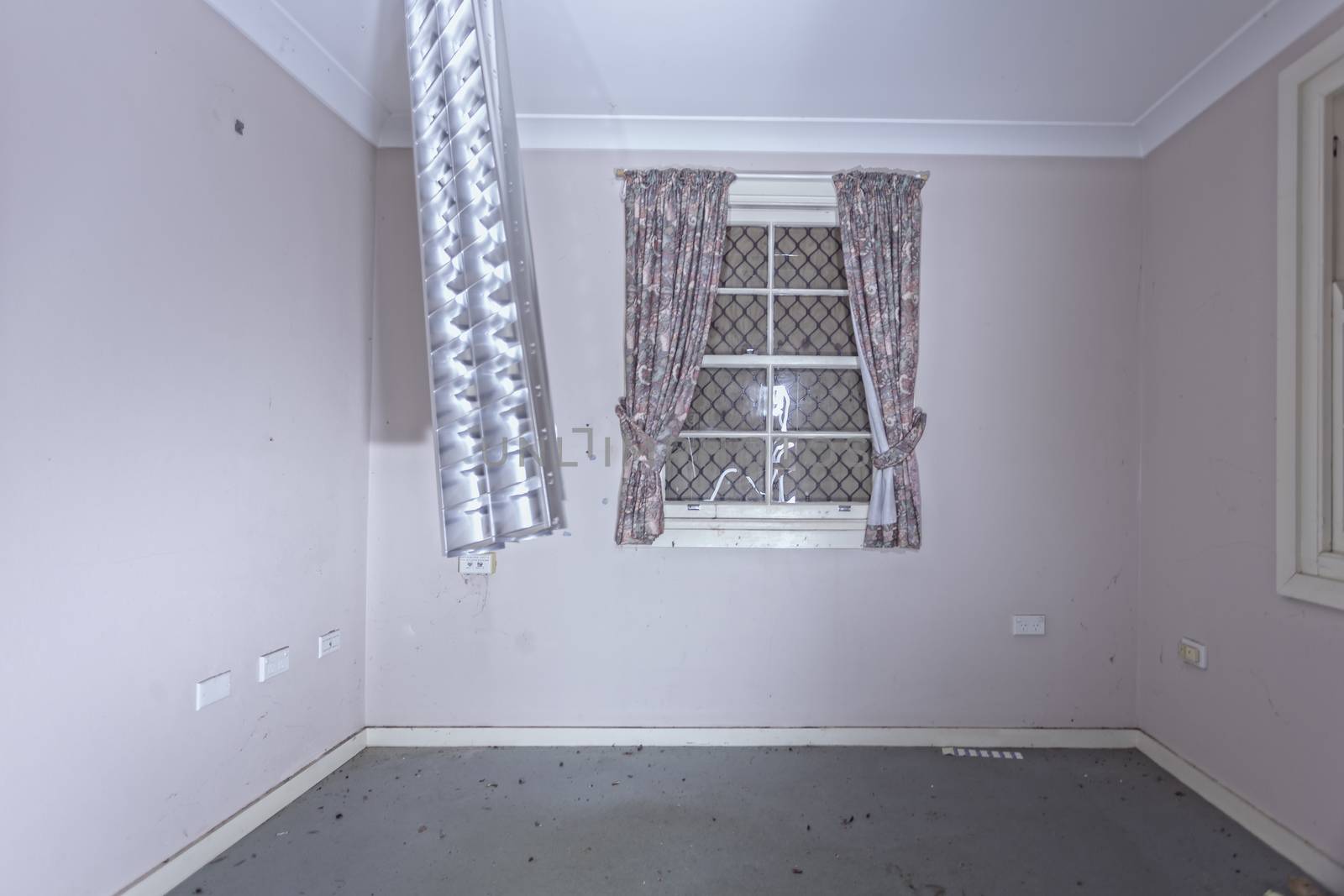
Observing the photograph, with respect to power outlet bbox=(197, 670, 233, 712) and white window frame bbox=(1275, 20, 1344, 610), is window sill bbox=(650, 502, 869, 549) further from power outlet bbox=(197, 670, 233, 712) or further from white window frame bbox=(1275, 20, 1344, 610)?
power outlet bbox=(197, 670, 233, 712)

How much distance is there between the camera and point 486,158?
6.34 feet

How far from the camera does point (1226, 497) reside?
2676 mm

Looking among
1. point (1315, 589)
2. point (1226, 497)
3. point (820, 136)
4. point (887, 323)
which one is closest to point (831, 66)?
point (820, 136)

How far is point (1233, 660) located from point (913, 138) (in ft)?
8.23

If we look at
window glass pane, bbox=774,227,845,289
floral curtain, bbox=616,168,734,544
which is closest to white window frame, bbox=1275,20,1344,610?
window glass pane, bbox=774,227,845,289

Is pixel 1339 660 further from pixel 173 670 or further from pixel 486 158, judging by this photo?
pixel 173 670

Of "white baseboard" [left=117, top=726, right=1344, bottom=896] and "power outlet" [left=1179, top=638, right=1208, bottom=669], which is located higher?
"power outlet" [left=1179, top=638, right=1208, bottom=669]

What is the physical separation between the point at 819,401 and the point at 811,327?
354 mm

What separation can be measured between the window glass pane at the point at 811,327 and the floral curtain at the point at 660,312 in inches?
15.0

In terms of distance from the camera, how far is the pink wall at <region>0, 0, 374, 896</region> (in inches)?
66.9

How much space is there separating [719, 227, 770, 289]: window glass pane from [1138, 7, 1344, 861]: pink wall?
5.73 ft

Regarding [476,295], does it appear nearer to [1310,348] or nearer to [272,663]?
[272,663]

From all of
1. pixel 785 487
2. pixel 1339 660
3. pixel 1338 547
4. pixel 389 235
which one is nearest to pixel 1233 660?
pixel 1339 660

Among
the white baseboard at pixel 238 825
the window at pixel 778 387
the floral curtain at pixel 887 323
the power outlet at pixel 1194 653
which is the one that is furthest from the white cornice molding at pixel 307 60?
the power outlet at pixel 1194 653
